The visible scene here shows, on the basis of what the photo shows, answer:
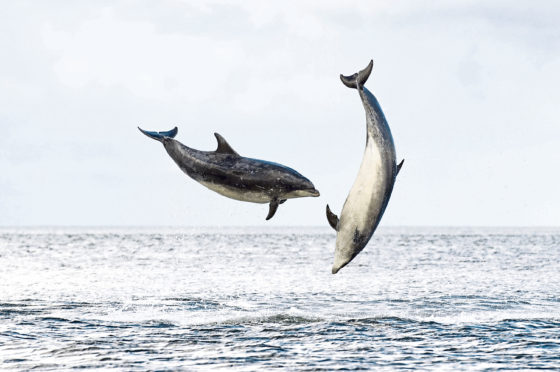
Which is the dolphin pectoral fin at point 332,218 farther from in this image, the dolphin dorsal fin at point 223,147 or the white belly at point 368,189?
the dolphin dorsal fin at point 223,147

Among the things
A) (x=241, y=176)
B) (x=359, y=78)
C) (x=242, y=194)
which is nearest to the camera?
(x=241, y=176)

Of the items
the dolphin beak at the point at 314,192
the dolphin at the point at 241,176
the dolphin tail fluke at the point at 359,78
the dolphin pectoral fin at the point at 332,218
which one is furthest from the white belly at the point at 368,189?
the dolphin tail fluke at the point at 359,78

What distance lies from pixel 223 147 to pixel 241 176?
2.67 ft

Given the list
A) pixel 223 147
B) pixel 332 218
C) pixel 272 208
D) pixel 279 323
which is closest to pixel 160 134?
pixel 223 147

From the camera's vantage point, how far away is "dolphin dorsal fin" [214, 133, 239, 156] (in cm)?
1527

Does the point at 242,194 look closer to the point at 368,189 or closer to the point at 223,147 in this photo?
the point at 223,147

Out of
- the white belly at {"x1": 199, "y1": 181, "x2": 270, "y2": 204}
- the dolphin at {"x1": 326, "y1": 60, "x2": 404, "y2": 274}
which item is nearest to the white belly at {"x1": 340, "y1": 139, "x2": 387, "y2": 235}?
the dolphin at {"x1": 326, "y1": 60, "x2": 404, "y2": 274}

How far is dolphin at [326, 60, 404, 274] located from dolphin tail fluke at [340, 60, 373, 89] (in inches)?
6.9

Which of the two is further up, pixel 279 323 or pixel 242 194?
pixel 242 194

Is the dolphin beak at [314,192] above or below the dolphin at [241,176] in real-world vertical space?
below

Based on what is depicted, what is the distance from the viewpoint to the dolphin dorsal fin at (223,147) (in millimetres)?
15273

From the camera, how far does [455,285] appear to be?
170 feet

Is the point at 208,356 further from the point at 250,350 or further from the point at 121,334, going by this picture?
the point at 121,334

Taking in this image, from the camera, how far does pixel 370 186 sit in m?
14.7
